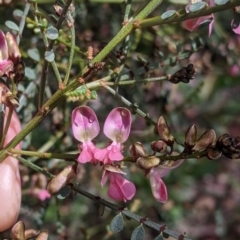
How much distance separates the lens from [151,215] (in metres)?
2.01

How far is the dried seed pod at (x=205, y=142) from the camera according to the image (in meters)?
0.91

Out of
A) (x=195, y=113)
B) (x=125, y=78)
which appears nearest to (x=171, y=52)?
(x=125, y=78)

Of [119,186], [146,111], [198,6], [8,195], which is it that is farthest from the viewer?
[146,111]

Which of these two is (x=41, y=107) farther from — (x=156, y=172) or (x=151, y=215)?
(x=151, y=215)

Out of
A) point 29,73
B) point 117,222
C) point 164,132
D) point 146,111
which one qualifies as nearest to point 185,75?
point 164,132

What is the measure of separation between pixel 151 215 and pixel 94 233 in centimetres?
21

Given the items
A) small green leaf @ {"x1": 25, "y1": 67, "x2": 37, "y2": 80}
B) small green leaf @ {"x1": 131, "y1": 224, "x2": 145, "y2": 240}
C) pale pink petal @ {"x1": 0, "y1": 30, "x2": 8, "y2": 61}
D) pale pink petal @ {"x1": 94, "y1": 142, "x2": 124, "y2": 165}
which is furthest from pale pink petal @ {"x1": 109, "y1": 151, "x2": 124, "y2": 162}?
small green leaf @ {"x1": 25, "y1": 67, "x2": 37, "y2": 80}

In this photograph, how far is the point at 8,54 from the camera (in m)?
1.02

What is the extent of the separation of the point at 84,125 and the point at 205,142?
7.3 inches

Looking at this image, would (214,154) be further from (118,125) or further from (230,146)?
(118,125)

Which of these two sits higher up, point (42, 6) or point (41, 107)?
point (41, 107)

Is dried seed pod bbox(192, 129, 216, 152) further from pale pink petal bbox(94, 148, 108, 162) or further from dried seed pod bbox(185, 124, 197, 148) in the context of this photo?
pale pink petal bbox(94, 148, 108, 162)

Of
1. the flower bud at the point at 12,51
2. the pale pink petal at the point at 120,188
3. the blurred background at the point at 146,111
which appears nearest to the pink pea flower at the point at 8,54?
the flower bud at the point at 12,51

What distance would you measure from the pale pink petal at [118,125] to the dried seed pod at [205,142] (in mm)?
125
